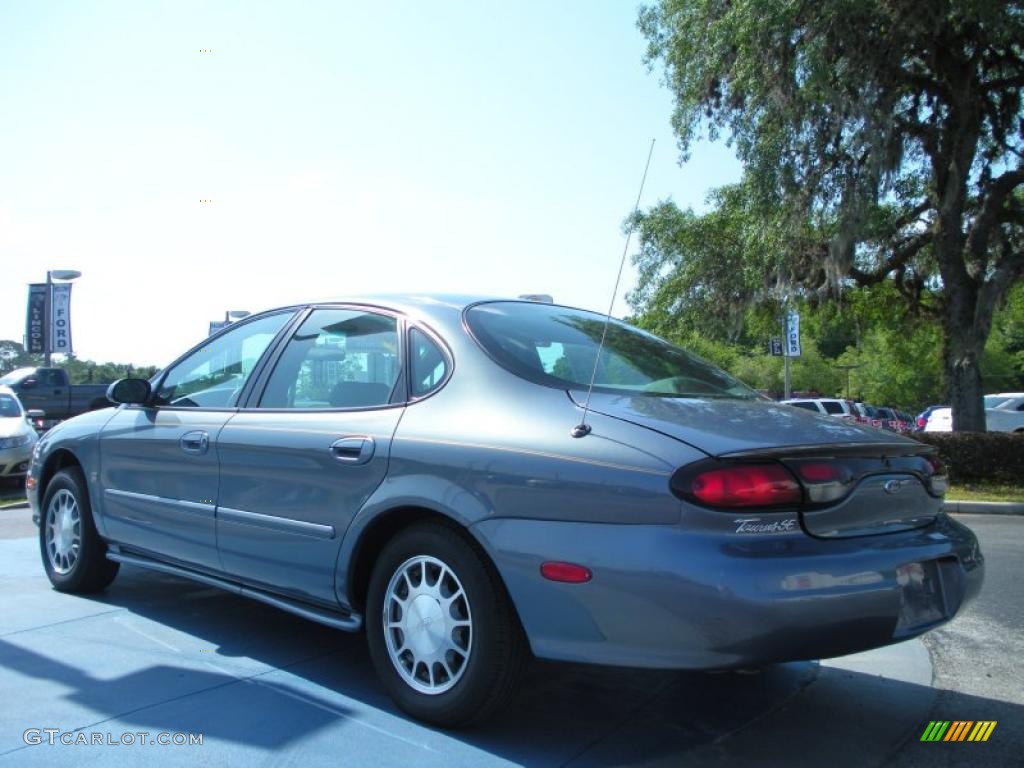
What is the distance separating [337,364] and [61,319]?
1980 cm

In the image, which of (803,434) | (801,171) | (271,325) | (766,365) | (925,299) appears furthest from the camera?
(766,365)

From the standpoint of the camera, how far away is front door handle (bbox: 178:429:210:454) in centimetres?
413

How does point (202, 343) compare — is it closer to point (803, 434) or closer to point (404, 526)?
point (404, 526)

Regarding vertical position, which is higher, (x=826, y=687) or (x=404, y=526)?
(x=404, y=526)

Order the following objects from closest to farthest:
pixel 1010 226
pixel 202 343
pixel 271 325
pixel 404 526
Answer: pixel 404 526
pixel 271 325
pixel 202 343
pixel 1010 226

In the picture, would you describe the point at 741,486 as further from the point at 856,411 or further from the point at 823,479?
the point at 856,411

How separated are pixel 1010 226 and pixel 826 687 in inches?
603

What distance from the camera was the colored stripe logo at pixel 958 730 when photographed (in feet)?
10.5

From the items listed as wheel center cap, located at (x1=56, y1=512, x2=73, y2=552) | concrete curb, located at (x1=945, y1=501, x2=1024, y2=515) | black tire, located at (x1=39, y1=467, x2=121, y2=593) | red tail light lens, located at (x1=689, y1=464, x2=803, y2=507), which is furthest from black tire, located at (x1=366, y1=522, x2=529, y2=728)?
concrete curb, located at (x1=945, y1=501, x2=1024, y2=515)

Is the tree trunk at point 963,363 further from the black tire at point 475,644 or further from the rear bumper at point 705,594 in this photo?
the black tire at point 475,644

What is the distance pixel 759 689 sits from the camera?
372 centimetres

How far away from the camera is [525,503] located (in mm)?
2896

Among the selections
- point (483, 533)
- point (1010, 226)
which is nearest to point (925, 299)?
point (1010, 226)

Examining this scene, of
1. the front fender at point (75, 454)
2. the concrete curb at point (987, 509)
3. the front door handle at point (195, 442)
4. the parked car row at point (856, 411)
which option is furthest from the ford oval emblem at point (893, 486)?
the parked car row at point (856, 411)
